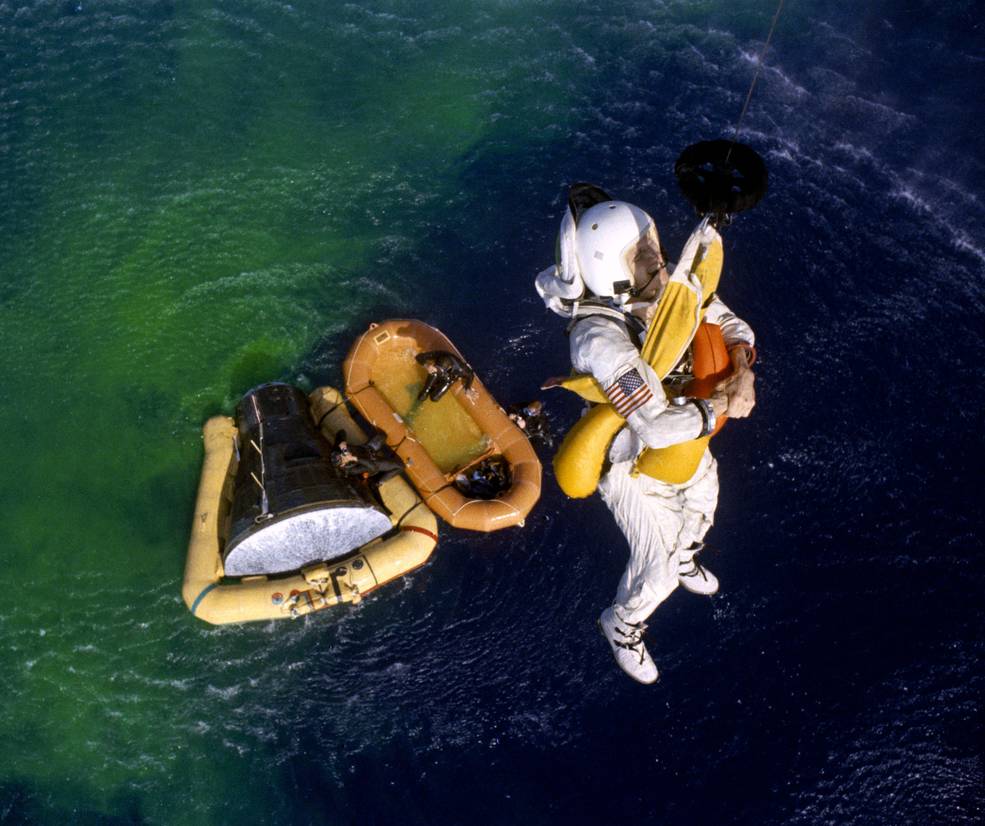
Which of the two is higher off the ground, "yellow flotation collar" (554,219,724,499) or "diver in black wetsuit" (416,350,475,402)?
"yellow flotation collar" (554,219,724,499)

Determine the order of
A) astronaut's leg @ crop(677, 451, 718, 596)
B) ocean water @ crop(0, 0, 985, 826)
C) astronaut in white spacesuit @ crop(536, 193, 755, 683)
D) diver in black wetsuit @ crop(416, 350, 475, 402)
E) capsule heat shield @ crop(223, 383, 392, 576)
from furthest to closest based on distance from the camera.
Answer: diver in black wetsuit @ crop(416, 350, 475, 402), ocean water @ crop(0, 0, 985, 826), capsule heat shield @ crop(223, 383, 392, 576), astronaut's leg @ crop(677, 451, 718, 596), astronaut in white spacesuit @ crop(536, 193, 755, 683)

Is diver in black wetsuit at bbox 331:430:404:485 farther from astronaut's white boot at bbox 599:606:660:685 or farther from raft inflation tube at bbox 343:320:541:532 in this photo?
astronaut's white boot at bbox 599:606:660:685

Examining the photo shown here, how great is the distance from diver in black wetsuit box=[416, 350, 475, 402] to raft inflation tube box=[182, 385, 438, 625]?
87cm

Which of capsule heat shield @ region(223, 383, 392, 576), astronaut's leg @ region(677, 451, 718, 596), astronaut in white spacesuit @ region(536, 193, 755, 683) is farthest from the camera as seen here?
capsule heat shield @ region(223, 383, 392, 576)

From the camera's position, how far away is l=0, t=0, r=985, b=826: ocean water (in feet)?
21.3

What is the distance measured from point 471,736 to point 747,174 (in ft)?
15.8

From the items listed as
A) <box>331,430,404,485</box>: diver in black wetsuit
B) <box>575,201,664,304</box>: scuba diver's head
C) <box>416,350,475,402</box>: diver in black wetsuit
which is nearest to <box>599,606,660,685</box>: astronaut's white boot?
<box>331,430,404,485</box>: diver in black wetsuit

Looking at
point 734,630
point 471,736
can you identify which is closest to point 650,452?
point 734,630

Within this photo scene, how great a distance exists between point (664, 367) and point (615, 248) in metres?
0.81

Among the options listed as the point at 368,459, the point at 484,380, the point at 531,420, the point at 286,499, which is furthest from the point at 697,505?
the point at 286,499

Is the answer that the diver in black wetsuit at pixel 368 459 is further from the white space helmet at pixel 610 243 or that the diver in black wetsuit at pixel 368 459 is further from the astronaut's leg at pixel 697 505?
the white space helmet at pixel 610 243

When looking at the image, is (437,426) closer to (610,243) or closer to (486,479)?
(486,479)

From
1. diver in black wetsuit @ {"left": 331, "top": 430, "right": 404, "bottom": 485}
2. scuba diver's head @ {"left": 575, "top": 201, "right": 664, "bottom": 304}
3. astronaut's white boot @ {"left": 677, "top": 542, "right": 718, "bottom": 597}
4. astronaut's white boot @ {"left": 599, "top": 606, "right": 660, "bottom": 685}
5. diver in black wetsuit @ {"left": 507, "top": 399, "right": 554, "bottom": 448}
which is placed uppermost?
scuba diver's head @ {"left": 575, "top": 201, "right": 664, "bottom": 304}

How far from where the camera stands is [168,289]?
26.4ft
